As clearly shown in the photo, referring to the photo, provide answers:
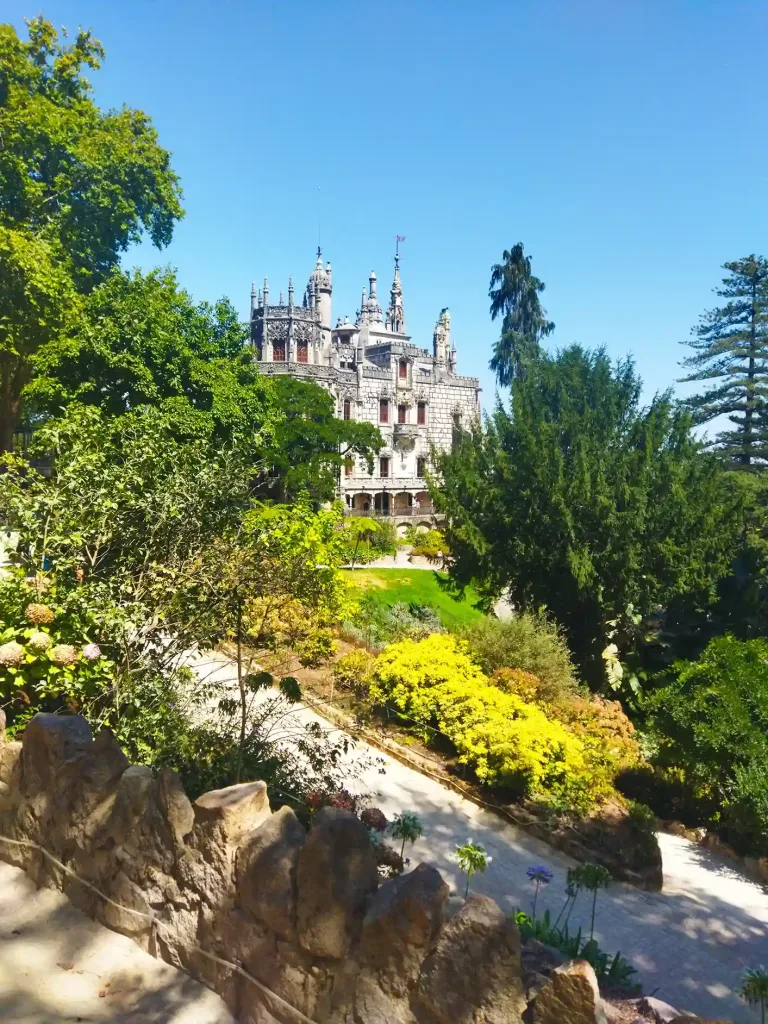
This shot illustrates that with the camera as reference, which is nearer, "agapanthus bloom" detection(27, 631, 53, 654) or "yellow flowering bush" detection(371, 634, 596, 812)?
"agapanthus bloom" detection(27, 631, 53, 654)

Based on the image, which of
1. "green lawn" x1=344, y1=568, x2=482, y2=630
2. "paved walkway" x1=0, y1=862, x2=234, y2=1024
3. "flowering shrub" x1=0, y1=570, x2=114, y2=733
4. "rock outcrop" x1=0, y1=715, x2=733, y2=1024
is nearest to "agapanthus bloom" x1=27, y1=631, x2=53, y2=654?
"flowering shrub" x1=0, y1=570, x2=114, y2=733

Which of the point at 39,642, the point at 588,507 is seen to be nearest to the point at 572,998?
the point at 39,642

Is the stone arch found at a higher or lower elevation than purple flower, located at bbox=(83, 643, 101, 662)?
higher

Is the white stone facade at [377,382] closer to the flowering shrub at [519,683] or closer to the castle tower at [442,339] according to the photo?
the castle tower at [442,339]

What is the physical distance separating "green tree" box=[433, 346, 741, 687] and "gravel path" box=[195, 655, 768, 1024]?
5984 millimetres

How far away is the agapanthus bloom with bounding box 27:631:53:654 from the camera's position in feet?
18.2

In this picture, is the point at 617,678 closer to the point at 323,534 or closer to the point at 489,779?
the point at 489,779

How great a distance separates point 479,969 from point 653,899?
5.53m

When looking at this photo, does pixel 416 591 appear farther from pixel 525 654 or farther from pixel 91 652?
pixel 91 652

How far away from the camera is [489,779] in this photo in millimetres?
8594

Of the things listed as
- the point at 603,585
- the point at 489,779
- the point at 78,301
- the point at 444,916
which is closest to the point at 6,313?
the point at 78,301

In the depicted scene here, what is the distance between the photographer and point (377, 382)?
170ft

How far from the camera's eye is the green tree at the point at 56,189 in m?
19.3

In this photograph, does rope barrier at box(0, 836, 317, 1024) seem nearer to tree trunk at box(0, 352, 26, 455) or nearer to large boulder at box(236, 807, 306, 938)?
large boulder at box(236, 807, 306, 938)
